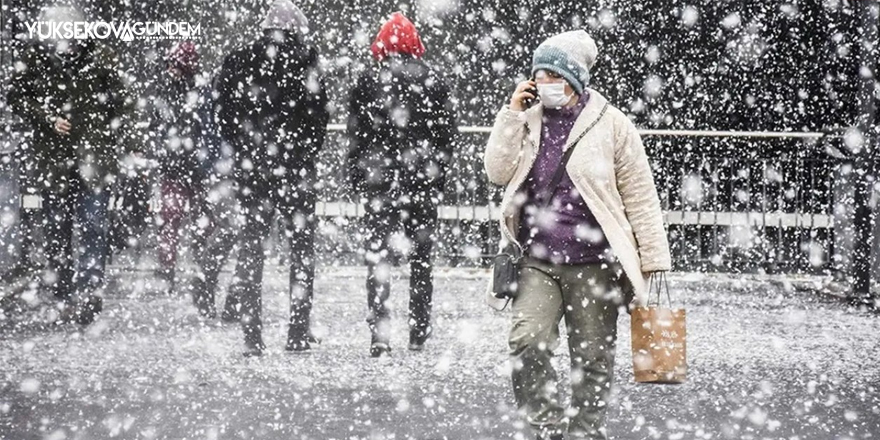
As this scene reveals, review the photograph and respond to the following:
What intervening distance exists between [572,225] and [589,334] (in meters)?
0.43

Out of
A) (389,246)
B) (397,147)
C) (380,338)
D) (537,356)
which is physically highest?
(397,147)

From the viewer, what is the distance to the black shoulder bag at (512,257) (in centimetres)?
458

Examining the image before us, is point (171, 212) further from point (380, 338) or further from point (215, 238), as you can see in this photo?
point (380, 338)

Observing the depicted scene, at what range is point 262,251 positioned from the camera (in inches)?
287

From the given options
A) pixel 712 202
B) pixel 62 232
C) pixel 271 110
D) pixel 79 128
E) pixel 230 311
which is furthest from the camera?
pixel 712 202

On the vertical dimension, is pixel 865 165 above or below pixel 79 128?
below

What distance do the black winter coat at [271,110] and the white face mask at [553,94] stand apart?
2.77 m

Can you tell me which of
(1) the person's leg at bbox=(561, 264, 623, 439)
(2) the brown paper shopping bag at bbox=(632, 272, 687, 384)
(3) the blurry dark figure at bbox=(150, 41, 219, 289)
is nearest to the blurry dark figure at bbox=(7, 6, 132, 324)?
(3) the blurry dark figure at bbox=(150, 41, 219, 289)

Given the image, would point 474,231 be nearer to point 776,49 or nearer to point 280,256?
point 280,256

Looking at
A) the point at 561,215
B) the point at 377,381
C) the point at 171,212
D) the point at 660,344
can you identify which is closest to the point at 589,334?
the point at 660,344

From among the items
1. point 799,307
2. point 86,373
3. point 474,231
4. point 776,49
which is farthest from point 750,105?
point 86,373

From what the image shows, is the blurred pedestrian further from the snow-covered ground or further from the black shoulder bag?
the snow-covered ground

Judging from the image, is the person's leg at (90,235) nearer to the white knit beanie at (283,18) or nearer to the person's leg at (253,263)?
the person's leg at (253,263)

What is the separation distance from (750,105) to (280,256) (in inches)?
263
